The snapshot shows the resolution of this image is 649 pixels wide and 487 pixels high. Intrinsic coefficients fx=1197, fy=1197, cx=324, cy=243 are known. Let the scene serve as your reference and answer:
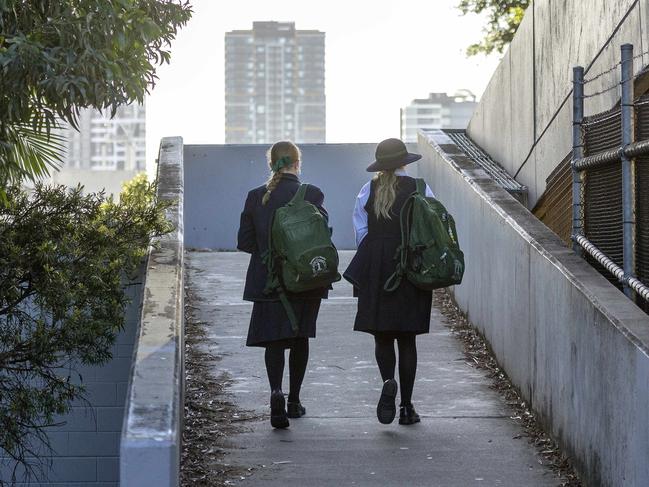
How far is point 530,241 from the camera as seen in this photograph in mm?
7320

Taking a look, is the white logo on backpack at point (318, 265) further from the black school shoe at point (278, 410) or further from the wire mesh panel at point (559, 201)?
the wire mesh panel at point (559, 201)

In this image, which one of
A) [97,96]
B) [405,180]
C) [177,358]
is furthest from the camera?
[97,96]

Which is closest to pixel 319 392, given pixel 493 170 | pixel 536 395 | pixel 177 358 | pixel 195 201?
pixel 536 395

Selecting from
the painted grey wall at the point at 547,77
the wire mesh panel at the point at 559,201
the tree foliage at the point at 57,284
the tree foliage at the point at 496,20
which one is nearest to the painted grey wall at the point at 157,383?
the tree foliage at the point at 57,284

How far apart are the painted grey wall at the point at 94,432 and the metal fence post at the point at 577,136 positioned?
11.1ft

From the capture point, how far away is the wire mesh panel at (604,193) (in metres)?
6.70

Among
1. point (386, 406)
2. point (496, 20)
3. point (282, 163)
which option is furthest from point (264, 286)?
point (496, 20)

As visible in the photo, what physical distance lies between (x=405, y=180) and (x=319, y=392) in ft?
6.00

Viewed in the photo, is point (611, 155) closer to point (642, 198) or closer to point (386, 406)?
point (642, 198)

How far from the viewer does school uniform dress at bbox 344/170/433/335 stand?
22.2 feet

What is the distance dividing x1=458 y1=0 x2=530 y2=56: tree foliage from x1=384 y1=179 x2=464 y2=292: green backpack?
50.0 feet

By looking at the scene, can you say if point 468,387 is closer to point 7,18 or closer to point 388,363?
point 388,363

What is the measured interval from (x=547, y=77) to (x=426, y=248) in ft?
16.9

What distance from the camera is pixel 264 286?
22.3 feet
